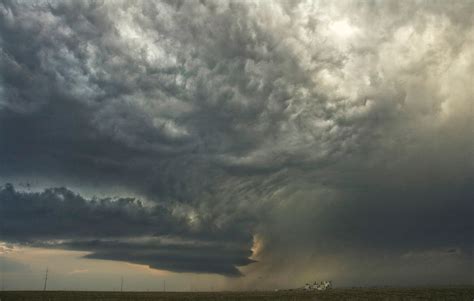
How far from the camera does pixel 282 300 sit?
118m

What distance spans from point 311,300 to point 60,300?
230 feet

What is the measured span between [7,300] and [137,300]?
36.5 m

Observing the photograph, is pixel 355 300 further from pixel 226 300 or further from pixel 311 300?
pixel 226 300

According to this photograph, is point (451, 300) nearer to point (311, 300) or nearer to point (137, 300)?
point (311, 300)

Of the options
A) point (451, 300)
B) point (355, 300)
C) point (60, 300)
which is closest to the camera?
point (451, 300)

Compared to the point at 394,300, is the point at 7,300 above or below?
above

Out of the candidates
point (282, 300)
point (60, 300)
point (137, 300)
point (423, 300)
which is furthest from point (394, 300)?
point (60, 300)

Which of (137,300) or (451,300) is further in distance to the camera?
(137,300)

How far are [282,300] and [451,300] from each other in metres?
40.9

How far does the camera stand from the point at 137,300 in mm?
130875

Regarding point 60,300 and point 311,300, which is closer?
point 311,300

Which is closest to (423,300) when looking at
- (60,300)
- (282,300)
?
(282,300)

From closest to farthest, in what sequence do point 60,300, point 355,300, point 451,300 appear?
point 451,300 < point 355,300 < point 60,300

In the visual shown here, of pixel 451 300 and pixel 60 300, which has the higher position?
pixel 60 300
